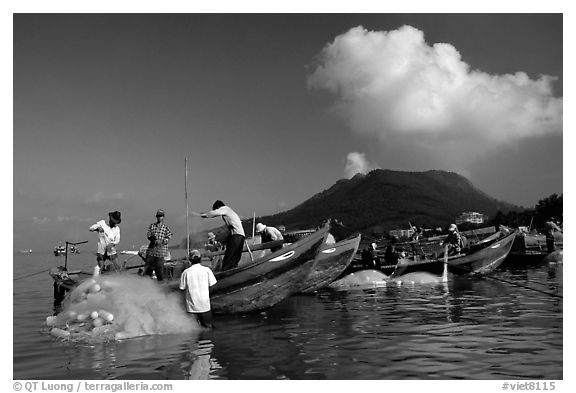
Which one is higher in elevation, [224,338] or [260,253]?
[260,253]

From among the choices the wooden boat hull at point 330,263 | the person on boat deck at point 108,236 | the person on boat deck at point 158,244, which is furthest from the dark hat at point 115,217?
the wooden boat hull at point 330,263

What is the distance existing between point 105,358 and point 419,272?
18428 mm

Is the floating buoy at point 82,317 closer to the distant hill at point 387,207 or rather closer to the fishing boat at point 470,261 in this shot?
the fishing boat at point 470,261

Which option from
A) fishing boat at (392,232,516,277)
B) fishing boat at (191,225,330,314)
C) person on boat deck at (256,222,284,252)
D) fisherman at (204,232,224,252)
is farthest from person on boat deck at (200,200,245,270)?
fishing boat at (392,232,516,277)

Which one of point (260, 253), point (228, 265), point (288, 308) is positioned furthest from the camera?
point (260, 253)

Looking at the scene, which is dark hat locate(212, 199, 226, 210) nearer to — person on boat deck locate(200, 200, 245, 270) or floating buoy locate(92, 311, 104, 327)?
person on boat deck locate(200, 200, 245, 270)

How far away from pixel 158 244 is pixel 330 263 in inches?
370

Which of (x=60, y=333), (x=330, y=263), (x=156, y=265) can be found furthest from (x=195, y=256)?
(x=330, y=263)

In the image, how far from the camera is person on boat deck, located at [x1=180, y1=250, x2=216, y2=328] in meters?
12.2

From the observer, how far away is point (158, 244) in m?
15.1
